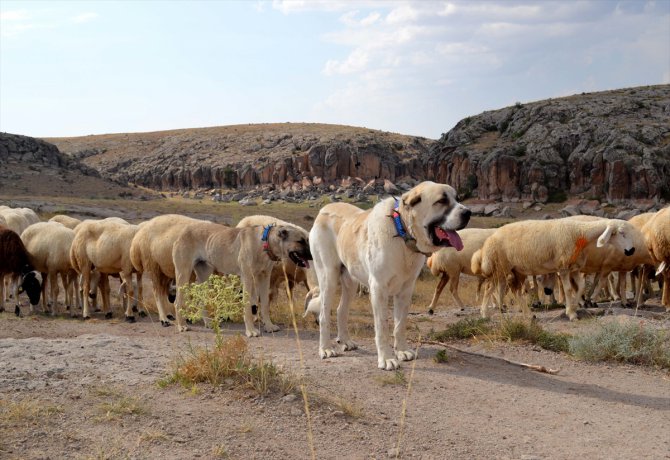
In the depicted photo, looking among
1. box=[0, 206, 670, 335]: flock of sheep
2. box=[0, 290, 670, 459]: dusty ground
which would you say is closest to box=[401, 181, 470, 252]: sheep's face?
box=[0, 290, 670, 459]: dusty ground

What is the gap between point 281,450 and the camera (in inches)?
203

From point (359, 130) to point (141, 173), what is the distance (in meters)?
40.1

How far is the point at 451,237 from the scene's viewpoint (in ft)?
23.4

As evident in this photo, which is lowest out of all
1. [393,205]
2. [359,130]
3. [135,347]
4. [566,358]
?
[566,358]

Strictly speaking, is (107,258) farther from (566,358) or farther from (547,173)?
(547,173)

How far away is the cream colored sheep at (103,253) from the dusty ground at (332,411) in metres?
5.21

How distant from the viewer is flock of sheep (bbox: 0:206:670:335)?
43.3ft

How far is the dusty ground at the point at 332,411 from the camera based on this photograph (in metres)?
5.20

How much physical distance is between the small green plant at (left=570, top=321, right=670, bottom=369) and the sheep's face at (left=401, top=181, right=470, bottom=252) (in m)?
3.50

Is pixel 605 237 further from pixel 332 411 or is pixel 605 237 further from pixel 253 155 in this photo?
pixel 253 155

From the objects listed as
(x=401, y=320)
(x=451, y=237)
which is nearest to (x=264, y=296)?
(x=401, y=320)

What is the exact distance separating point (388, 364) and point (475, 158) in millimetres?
60084

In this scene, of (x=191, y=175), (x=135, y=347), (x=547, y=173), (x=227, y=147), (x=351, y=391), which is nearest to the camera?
(x=351, y=391)

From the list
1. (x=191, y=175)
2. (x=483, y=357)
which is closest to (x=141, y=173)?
(x=191, y=175)
